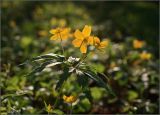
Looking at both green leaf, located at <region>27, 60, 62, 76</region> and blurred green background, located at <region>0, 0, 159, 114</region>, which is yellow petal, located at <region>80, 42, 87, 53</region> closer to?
green leaf, located at <region>27, 60, 62, 76</region>

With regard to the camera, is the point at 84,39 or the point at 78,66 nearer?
the point at 78,66

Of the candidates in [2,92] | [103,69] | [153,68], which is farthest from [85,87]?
[153,68]

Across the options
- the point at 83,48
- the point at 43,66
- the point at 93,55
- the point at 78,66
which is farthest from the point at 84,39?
the point at 93,55

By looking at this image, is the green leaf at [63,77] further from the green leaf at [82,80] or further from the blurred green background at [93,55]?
the blurred green background at [93,55]

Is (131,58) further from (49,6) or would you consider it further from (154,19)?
(154,19)

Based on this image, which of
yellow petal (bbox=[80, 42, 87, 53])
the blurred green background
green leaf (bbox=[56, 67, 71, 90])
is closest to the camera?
green leaf (bbox=[56, 67, 71, 90])

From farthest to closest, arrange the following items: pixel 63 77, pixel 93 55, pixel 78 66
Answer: pixel 93 55
pixel 78 66
pixel 63 77

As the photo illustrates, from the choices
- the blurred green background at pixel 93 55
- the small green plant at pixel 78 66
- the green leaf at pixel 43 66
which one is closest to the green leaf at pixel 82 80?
the small green plant at pixel 78 66

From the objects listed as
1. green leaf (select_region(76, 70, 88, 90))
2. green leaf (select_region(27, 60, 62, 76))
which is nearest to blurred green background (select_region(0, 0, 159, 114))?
green leaf (select_region(27, 60, 62, 76))

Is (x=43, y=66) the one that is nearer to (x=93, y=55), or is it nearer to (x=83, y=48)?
(x=83, y=48)
